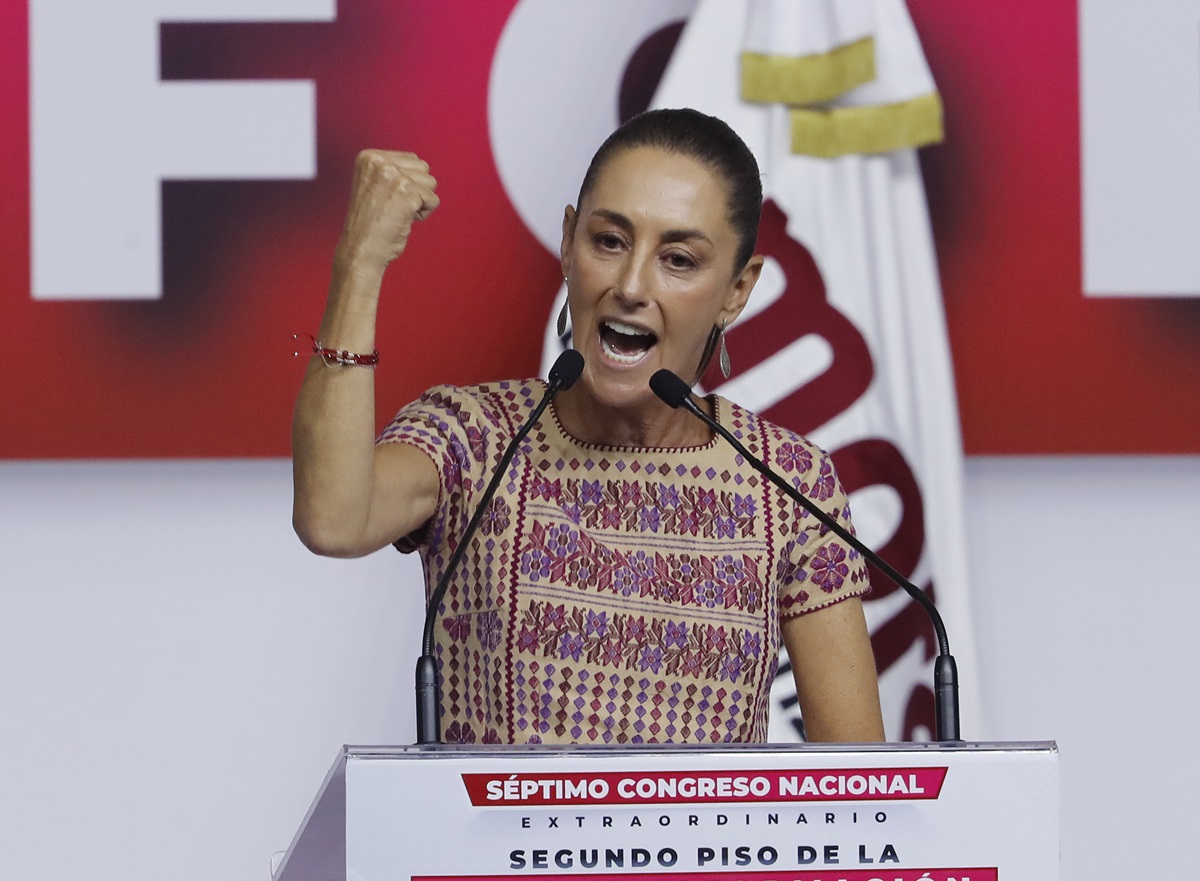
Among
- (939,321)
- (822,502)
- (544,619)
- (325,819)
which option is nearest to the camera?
(325,819)

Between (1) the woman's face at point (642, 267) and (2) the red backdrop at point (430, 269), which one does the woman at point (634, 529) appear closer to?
(1) the woman's face at point (642, 267)

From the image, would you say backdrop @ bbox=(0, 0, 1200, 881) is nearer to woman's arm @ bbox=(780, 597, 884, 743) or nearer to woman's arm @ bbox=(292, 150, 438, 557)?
woman's arm @ bbox=(780, 597, 884, 743)

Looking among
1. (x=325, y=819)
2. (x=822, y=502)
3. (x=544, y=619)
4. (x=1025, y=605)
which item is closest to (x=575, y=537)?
(x=544, y=619)

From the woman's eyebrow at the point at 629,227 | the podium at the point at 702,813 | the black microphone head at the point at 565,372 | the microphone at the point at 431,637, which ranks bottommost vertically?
the podium at the point at 702,813

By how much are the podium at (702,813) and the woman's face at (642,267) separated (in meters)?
0.47

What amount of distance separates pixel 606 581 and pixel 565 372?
0.25 metres

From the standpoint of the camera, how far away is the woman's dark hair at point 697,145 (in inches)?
51.1

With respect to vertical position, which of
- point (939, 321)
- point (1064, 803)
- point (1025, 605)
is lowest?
point (1064, 803)

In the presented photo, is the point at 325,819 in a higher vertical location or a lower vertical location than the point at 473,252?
lower

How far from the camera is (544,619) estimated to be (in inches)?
49.3

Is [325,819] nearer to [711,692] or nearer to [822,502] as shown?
[711,692]

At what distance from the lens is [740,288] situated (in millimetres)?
1373

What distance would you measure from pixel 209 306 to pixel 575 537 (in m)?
1.05

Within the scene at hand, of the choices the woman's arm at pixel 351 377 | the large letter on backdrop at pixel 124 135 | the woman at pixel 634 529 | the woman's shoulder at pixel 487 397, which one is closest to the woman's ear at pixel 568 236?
the woman at pixel 634 529
